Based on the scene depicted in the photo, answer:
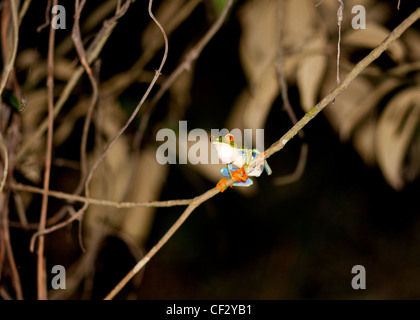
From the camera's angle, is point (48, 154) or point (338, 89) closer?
point (338, 89)

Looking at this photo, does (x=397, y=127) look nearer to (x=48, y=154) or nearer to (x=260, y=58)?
(x=260, y=58)

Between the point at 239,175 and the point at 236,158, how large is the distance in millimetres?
15

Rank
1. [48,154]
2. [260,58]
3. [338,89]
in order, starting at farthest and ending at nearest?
[260,58], [48,154], [338,89]

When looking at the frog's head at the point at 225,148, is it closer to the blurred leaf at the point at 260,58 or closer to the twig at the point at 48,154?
the twig at the point at 48,154

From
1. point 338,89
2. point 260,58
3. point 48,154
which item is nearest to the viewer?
point 338,89

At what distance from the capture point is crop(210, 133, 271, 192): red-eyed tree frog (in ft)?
1.03

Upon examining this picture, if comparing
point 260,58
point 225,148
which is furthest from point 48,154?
point 260,58

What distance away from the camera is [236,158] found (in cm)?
32

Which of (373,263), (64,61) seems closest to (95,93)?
(64,61)

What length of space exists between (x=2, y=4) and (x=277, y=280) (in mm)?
1095
